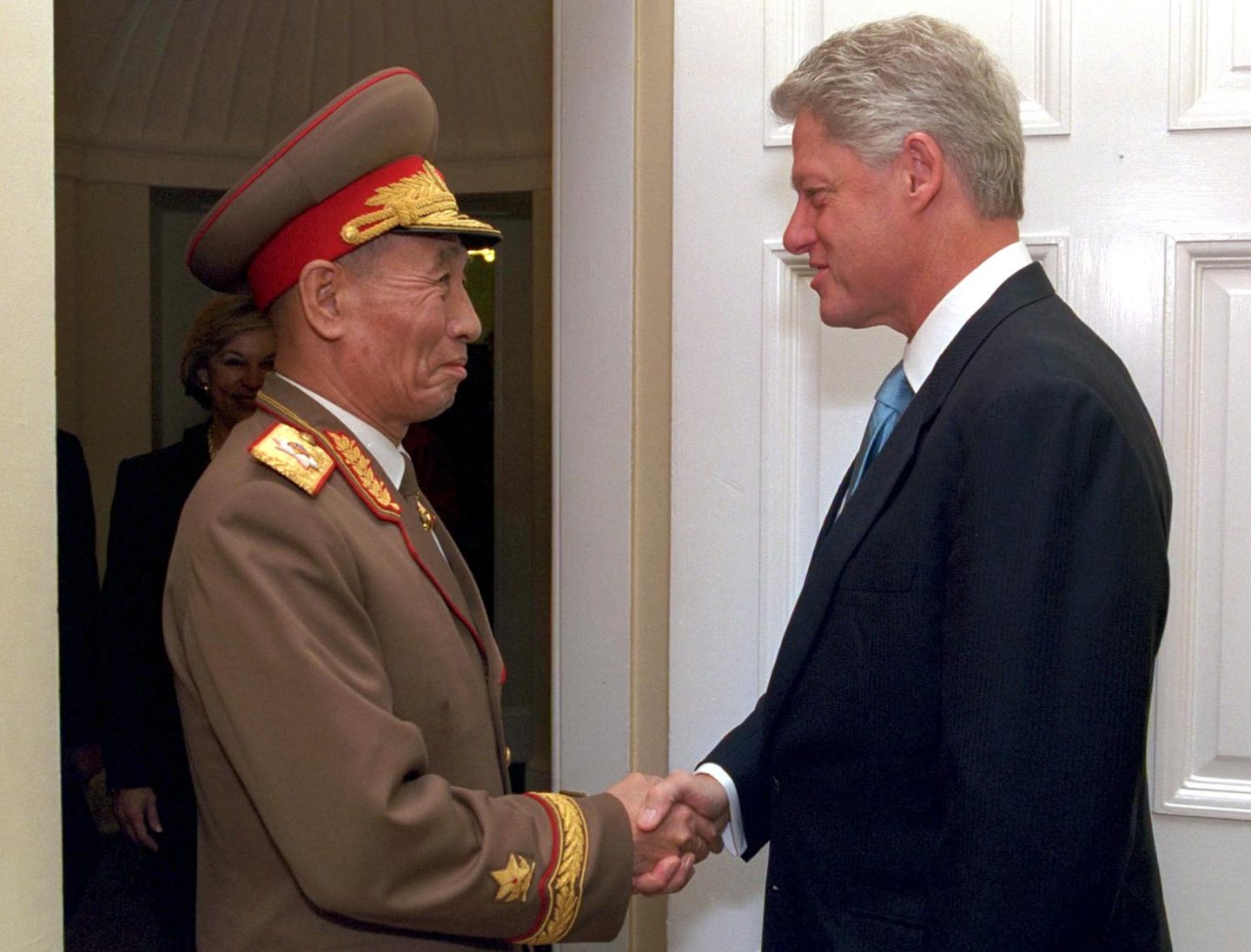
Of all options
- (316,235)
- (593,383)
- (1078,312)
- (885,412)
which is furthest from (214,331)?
(1078,312)

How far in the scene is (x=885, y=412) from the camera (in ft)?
4.99

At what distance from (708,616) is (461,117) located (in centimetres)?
337

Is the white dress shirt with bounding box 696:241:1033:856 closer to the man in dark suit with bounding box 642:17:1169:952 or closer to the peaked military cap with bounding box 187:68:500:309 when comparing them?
the man in dark suit with bounding box 642:17:1169:952

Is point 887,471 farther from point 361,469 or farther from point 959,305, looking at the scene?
point 361,469

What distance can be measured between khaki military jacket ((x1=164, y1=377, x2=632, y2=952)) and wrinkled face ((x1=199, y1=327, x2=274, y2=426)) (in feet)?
3.11

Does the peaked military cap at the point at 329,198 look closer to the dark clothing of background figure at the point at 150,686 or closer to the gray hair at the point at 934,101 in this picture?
the gray hair at the point at 934,101

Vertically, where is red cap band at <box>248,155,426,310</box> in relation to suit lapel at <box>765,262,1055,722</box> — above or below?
above

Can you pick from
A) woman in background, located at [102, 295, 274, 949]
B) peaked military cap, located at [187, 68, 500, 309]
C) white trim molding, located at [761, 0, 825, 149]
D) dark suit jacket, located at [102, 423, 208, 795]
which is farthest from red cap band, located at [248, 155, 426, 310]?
dark suit jacket, located at [102, 423, 208, 795]

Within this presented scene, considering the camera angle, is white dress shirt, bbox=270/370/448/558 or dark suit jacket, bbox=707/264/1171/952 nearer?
dark suit jacket, bbox=707/264/1171/952

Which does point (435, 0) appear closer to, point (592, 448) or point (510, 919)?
point (592, 448)

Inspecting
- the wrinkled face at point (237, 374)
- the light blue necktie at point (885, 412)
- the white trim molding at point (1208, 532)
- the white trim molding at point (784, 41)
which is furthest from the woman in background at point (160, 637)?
the white trim molding at point (1208, 532)

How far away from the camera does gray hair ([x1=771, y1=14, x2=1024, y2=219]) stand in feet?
4.62

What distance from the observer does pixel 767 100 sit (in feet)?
6.00

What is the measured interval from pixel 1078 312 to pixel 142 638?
1729mm
